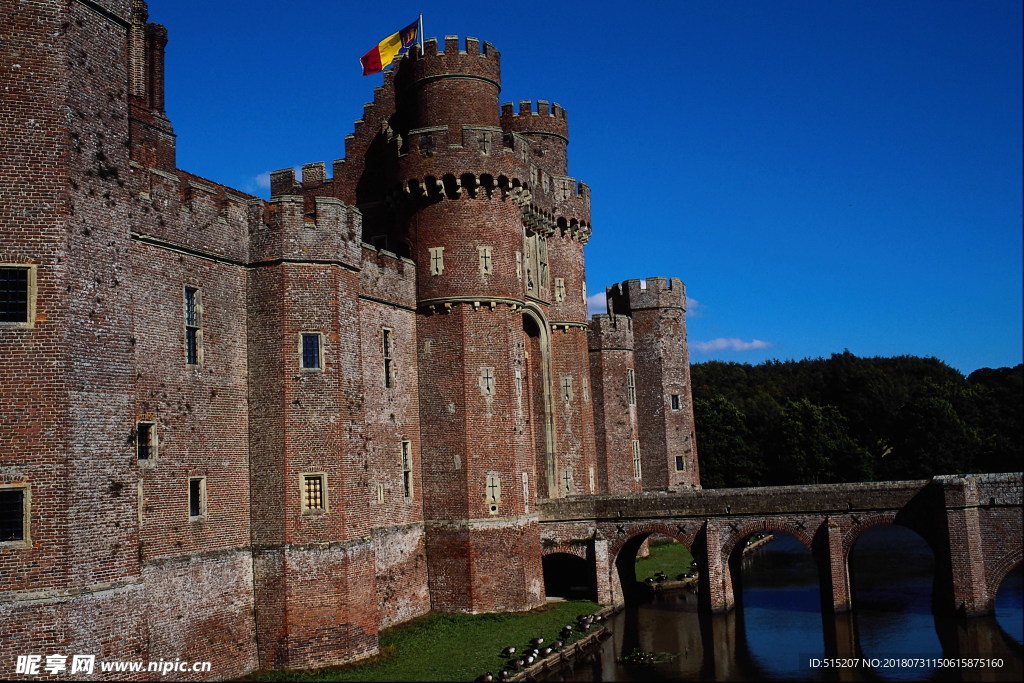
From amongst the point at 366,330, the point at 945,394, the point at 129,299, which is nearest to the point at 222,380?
the point at 129,299

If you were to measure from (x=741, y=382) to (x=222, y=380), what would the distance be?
3800 inches

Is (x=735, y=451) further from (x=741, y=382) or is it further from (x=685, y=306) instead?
(x=741, y=382)

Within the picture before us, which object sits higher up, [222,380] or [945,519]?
[222,380]

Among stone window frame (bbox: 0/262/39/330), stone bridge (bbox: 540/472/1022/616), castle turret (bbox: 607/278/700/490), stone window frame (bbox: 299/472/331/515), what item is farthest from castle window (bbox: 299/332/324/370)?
castle turret (bbox: 607/278/700/490)

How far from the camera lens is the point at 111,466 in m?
20.2

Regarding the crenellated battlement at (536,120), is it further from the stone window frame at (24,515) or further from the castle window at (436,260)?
the stone window frame at (24,515)

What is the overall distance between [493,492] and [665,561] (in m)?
22.0

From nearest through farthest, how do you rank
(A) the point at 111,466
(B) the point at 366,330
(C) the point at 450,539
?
(A) the point at 111,466
(B) the point at 366,330
(C) the point at 450,539

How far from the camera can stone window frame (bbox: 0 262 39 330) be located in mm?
18984

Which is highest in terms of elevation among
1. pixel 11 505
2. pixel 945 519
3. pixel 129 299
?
pixel 129 299

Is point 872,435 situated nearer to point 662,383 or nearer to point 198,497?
point 662,383

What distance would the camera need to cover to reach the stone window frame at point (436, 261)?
34.4m

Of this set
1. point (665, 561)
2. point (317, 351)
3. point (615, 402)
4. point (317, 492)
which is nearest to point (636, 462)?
point (615, 402)

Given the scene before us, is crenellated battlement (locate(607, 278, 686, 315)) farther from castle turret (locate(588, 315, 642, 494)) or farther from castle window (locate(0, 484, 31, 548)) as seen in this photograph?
castle window (locate(0, 484, 31, 548))
